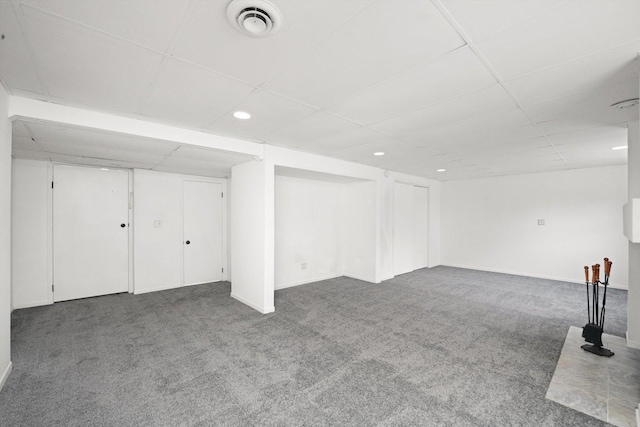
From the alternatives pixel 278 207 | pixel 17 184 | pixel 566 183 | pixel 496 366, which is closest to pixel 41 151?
pixel 17 184

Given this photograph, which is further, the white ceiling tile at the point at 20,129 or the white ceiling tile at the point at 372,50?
the white ceiling tile at the point at 20,129

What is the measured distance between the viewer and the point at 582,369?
8.55 ft

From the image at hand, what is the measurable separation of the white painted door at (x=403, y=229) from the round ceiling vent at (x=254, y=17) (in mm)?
5505

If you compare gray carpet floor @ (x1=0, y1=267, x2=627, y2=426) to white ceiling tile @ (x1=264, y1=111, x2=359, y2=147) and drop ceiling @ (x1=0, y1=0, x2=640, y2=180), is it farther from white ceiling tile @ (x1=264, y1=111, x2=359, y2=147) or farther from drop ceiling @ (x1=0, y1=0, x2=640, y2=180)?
white ceiling tile @ (x1=264, y1=111, x2=359, y2=147)

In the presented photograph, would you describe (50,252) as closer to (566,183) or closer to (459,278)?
(459,278)

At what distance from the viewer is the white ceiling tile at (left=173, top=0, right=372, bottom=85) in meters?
1.39

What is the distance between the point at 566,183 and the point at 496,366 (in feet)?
18.1

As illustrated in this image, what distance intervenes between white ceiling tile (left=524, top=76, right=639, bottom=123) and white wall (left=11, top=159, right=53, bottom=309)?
22.4 feet

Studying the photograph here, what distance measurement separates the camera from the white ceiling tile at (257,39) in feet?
4.57

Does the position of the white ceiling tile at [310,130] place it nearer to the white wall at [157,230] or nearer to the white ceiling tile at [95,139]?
the white ceiling tile at [95,139]

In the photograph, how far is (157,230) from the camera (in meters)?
5.42

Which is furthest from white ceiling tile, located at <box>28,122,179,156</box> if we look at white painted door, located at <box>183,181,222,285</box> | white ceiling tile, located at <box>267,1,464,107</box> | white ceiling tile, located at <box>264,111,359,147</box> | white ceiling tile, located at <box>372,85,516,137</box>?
white ceiling tile, located at <box>372,85,516,137</box>

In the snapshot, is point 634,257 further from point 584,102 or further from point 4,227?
point 4,227

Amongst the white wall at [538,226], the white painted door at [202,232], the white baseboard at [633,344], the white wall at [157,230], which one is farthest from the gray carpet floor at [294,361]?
the white wall at [538,226]
